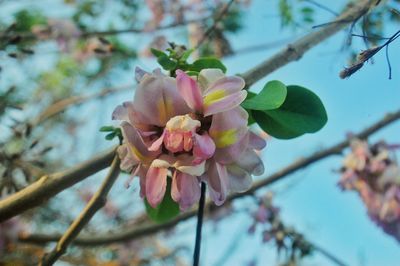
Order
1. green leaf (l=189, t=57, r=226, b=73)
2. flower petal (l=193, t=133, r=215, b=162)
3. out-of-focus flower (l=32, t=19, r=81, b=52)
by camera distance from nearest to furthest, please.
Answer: flower petal (l=193, t=133, r=215, b=162)
green leaf (l=189, t=57, r=226, b=73)
out-of-focus flower (l=32, t=19, r=81, b=52)

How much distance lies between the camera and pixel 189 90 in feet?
1.40

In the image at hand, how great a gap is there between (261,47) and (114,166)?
1167 millimetres

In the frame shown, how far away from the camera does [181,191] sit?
0.43 metres

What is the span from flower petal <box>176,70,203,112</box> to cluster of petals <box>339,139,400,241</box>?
2.12 feet

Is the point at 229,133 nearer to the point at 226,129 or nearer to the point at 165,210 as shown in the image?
the point at 226,129

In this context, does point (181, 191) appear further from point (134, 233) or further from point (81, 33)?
point (81, 33)

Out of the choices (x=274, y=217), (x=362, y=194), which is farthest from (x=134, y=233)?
(x=362, y=194)

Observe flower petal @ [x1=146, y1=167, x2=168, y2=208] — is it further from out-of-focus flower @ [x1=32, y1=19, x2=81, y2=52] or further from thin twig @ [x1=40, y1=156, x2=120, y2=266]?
out-of-focus flower @ [x1=32, y1=19, x2=81, y2=52]

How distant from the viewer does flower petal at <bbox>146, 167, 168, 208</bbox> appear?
42cm

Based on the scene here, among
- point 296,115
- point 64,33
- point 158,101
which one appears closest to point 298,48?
point 296,115

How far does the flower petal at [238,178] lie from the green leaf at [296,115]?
0.07 metres

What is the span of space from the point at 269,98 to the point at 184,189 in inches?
4.3

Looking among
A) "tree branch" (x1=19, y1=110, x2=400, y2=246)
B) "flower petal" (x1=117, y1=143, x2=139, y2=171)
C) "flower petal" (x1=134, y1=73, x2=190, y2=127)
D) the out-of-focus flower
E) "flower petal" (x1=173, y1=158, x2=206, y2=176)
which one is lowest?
"tree branch" (x1=19, y1=110, x2=400, y2=246)

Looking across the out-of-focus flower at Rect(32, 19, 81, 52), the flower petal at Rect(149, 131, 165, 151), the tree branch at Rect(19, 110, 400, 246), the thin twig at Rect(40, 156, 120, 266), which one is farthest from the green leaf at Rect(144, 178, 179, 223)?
the out-of-focus flower at Rect(32, 19, 81, 52)
